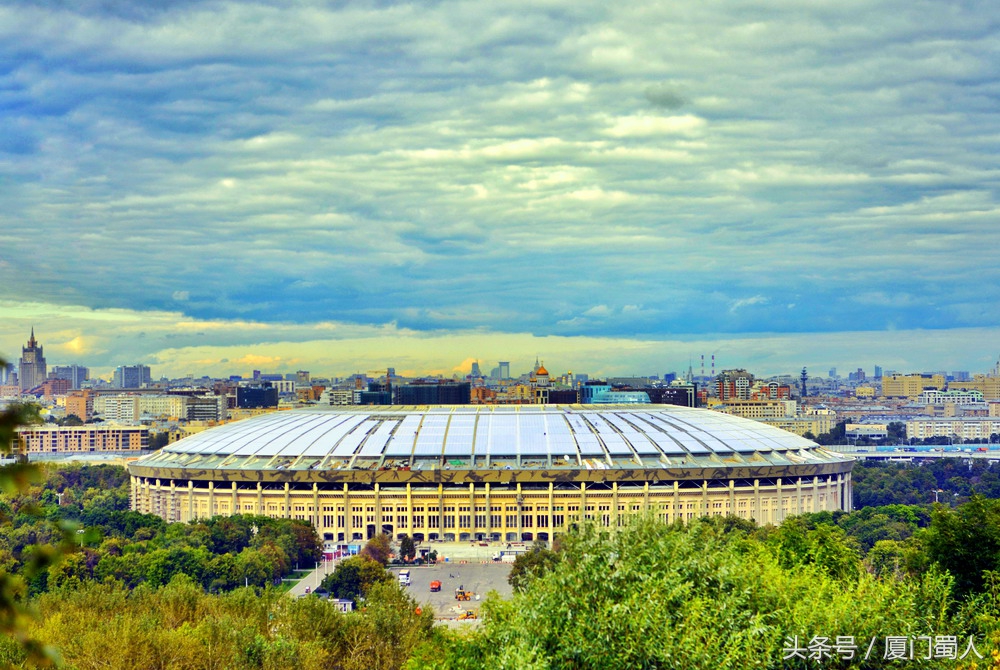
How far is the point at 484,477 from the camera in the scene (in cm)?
7975

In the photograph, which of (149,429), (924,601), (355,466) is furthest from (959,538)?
(149,429)

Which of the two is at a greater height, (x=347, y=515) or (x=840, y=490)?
(x=840, y=490)

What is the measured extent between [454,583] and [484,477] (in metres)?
17.0

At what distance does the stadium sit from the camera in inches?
3162

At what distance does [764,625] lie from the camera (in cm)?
2384

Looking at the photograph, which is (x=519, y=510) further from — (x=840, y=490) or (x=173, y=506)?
(x=840, y=490)

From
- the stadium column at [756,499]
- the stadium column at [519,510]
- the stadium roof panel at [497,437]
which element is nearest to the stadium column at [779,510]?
the stadium column at [756,499]

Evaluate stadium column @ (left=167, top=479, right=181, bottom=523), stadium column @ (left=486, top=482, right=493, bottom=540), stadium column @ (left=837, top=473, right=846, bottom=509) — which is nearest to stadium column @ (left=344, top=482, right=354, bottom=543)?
stadium column @ (left=486, top=482, right=493, bottom=540)

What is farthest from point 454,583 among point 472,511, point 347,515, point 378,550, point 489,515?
point 347,515

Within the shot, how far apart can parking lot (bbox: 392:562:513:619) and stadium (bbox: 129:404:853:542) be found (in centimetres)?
900

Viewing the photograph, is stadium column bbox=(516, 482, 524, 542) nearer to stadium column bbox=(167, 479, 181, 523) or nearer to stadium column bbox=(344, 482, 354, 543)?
stadium column bbox=(344, 482, 354, 543)

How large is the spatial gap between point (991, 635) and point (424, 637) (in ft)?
57.7

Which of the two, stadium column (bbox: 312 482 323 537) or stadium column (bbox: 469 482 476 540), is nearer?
stadium column (bbox: 469 482 476 540)

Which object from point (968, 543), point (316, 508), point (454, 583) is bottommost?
point (454, 583)
